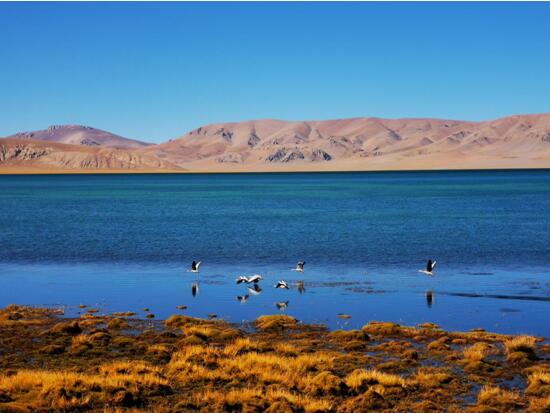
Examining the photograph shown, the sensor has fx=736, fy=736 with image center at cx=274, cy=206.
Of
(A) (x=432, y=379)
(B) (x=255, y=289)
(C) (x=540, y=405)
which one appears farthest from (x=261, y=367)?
(B) (x=255, y=289)

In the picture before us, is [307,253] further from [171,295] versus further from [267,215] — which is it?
[267,215]

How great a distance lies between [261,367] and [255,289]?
13828 mm

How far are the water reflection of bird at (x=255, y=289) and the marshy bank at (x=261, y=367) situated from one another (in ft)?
21.2

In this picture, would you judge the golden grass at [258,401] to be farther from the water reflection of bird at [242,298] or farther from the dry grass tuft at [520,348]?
the water reflection of bird at [242,298]

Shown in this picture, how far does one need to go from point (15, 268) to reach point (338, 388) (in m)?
28.4

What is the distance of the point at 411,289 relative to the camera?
32.3 metres

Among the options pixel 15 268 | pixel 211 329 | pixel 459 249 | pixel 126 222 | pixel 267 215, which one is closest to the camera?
pixel 211 329

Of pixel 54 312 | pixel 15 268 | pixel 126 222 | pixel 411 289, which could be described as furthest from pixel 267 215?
pixel 54 312

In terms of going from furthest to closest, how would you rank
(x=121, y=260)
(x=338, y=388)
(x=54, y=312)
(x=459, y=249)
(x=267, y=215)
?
(x=267, y=215)
(x=459, y=249)
(x=121, y=260)
(x=54, y=312)
(x=338, y=388)

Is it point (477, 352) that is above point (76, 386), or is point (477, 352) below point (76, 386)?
below

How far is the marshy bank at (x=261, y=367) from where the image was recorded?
15.7m

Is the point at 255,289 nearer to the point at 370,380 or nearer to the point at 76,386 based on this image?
the point at 370,380

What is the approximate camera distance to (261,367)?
18344 millimetres

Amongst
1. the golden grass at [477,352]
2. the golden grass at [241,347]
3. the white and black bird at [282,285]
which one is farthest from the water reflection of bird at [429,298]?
the golden grass at [241,347]
